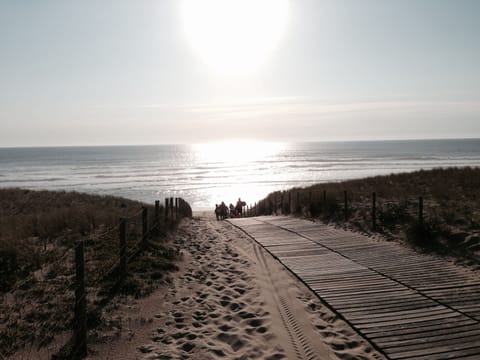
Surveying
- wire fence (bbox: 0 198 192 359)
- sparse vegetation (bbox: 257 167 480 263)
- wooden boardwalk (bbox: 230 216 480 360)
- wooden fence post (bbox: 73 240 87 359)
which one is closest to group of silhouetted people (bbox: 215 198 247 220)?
sparse vegetation (bbox: 257 167 480 263)

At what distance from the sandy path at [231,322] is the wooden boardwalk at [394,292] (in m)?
0.34

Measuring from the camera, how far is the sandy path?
17.1ft

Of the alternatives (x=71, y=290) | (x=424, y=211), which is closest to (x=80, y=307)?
(x=71, y=290)

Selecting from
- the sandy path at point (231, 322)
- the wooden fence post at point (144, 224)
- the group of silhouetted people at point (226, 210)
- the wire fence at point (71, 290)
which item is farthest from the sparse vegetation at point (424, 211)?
the wire fence at point (71, 290)

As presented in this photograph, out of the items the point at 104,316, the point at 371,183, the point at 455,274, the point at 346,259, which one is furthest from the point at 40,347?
the point at 371,183

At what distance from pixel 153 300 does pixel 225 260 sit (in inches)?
128

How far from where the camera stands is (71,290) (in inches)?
280

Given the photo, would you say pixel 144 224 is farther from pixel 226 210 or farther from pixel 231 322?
pixel 226 210

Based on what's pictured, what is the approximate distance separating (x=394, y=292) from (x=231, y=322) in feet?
9.89

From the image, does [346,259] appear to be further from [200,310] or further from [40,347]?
[40,347]

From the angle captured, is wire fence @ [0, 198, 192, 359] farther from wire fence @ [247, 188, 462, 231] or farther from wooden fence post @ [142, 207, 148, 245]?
wire fence @ [247, 188, 462, 231]

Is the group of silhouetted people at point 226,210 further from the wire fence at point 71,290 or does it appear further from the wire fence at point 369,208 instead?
the wire fence at point 71,290

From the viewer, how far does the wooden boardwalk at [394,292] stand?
5.18m

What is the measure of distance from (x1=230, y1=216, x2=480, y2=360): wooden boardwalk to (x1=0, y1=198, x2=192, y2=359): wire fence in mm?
3790
